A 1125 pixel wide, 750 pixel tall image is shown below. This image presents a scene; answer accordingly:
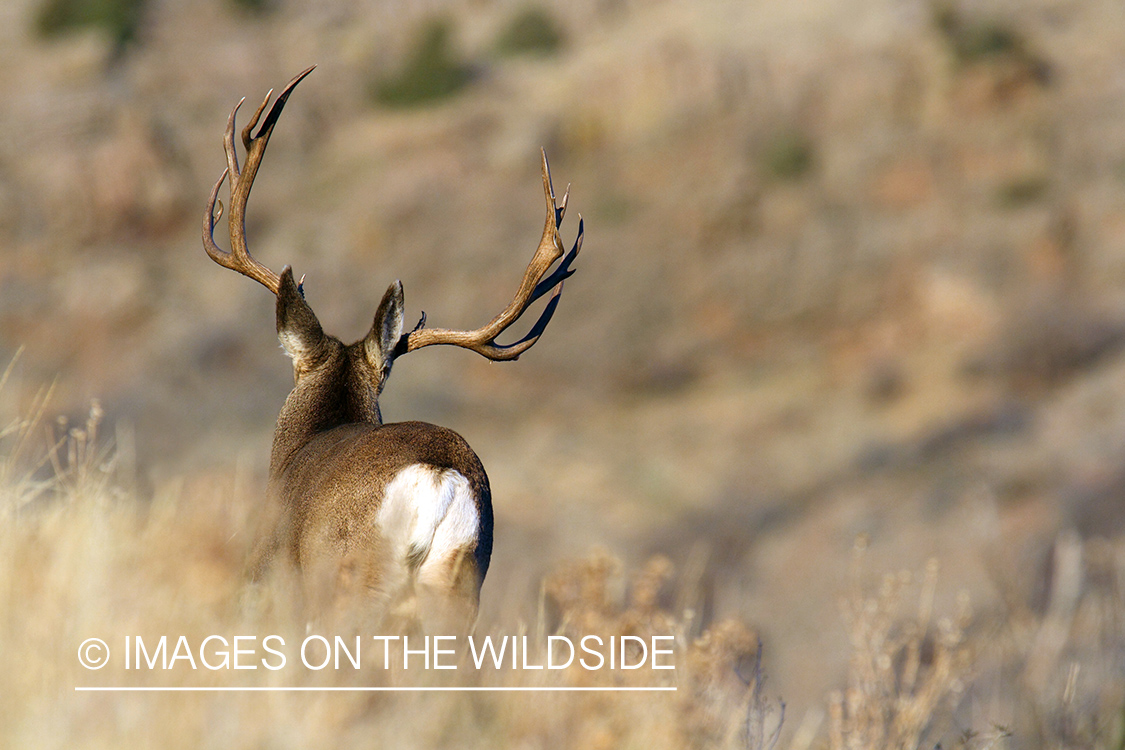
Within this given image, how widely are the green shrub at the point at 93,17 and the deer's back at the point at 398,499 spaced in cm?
2748

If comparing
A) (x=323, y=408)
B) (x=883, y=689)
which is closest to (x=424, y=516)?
(x=323, y=408)

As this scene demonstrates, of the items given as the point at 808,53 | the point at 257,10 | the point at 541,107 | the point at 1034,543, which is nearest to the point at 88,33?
the point at 257,10

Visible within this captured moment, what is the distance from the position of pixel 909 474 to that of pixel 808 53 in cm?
1082

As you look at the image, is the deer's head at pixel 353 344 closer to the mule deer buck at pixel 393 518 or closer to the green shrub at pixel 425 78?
the mule deer buck at pixel 393 518

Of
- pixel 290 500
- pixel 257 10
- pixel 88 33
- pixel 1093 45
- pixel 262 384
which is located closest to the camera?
pixel 290 500

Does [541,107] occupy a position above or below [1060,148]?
above

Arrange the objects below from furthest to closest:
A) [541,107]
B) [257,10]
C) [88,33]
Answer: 1. [257,10]
2. [88,33]
3. [541,107]

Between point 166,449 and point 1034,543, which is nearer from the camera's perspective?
point 1034,543

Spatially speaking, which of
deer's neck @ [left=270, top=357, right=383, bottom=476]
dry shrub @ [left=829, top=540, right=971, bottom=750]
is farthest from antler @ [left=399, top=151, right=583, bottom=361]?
dry shrub @ [left=829, top=540, right=971, bottom=750]

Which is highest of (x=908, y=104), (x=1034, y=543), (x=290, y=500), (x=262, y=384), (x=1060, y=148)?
(x=908, y=104)

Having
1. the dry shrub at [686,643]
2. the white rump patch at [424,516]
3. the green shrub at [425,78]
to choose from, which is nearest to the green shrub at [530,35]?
the green shrub at [425,78]

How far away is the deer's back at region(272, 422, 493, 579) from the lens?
3861 mm

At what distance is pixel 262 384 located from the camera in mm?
20609

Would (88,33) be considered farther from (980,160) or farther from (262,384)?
(980,160)
